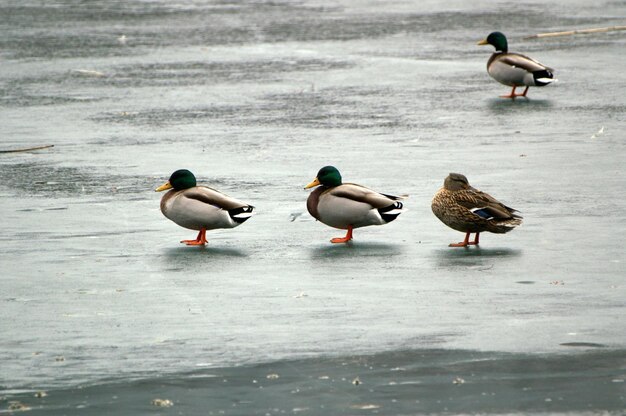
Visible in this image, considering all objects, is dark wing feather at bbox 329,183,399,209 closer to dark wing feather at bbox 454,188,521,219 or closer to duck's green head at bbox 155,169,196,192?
dark wing feather at bbox 454,188,521,219

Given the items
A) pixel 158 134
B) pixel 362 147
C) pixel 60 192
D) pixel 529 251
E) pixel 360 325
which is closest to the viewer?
pixel 360 325

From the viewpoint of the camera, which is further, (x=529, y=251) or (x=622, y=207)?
(x=622, y=207)

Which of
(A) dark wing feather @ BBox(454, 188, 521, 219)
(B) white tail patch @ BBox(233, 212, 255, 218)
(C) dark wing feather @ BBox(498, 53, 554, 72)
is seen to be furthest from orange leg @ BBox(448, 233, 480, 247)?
(C) dark wing feather @ BBox(498, 53, 554, 72)

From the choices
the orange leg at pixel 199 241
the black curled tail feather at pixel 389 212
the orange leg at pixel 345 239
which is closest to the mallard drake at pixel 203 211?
the orange leg at pixel 199 241

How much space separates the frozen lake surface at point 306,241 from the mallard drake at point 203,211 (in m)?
0.21

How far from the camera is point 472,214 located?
1048 cm

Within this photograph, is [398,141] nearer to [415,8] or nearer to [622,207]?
[622,207]

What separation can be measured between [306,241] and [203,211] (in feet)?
2.71

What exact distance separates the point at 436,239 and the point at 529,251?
2.81 ft

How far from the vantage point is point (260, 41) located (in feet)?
78.6

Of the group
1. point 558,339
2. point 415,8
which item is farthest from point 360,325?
point 415,8

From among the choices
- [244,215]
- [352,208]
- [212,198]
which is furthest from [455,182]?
[212,198]

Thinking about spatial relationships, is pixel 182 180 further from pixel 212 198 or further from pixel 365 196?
pixel 365 196

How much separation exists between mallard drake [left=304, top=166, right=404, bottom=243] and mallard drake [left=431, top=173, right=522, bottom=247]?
376 mm
